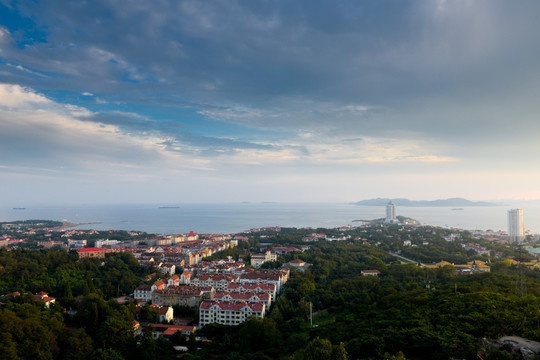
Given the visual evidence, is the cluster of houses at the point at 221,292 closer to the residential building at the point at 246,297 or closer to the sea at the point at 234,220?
the residential building at the point at 246,297

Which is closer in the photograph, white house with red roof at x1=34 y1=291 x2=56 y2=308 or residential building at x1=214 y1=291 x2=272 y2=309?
white house with red roof at x1=34 y1=291 x2=56 y2=308

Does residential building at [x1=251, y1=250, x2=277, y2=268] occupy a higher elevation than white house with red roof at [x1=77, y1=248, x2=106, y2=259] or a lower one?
lower

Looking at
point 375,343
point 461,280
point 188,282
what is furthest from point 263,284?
point 375,343

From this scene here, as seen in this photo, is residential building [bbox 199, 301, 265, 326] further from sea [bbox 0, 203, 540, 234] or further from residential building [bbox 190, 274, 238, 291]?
sea [bbox 0, 203, 540, 234]

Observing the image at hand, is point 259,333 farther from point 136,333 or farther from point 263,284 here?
point 263,284

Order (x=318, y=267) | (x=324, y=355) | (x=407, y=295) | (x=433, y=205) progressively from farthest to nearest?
1. (x=433, y=205)
2. (x=318, y=267)
3. (x=407, y=295)
4. (x=324, y=355)

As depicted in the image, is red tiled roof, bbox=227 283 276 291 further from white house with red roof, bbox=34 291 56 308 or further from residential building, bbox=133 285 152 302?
white house with red roof, bbox=34 291 56 308

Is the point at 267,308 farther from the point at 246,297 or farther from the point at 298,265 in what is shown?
the point at 298,265

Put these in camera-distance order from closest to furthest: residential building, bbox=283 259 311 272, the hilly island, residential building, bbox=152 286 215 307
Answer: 1. the hilly island
2. residential building, bbox=152 286 215 307
3. residential building, bbox=283 259 311 272

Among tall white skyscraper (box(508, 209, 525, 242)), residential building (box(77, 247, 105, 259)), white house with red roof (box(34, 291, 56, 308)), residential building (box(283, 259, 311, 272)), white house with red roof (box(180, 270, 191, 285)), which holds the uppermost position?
tall white skyscraper (box(508, 209, 525, 242))

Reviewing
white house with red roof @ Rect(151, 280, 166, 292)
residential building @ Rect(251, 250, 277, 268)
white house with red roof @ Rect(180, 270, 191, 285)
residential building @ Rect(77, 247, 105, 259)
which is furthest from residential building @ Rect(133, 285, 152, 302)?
residential building @ Rect(251, 250, 277, 268)

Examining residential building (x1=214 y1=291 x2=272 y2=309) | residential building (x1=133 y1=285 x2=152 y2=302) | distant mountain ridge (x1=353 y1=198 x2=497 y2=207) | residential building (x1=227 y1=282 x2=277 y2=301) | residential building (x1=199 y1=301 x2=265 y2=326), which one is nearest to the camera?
residential building (x1=199 y1=301 x2=265 y2=326)
